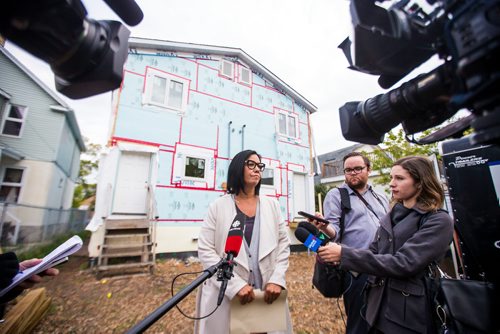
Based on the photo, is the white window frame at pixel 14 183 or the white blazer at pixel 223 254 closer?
the white blazer at pixel 223 254

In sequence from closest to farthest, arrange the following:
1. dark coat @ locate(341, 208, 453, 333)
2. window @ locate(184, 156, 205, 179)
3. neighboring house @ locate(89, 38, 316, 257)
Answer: dark coat @ locate(341, 208, 453, 333) → neighboring house @ locate(89, 38, 316, 257) → window @ locate(184, 156, 205, 179)

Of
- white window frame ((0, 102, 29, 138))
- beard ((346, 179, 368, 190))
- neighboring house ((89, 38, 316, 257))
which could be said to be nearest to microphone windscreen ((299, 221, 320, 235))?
beard ((346, 179, 368, 190))

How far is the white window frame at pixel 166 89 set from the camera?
285 inches

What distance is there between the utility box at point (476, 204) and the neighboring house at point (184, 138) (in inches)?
253

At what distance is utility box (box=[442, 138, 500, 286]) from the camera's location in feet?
8.73

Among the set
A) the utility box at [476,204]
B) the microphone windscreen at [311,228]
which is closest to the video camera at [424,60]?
the microphone windscreen at [311,228]

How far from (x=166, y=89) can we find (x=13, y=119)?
9150mm

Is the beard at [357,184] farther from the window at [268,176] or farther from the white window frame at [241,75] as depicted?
the white window frame at [241,75]

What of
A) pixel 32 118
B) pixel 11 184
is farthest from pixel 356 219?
pixel 32 118

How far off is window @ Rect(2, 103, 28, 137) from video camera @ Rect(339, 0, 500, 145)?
50.1 ft

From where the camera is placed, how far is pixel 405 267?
1391 mm

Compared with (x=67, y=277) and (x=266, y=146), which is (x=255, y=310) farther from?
(x=266, y=146)

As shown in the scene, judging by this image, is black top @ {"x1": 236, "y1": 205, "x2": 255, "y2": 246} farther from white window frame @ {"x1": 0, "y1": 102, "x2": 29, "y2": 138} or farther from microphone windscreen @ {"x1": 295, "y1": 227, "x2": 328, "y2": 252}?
white window frame @ {"x1": 0, "y1": 102, "x2": 29, "y2": 138}

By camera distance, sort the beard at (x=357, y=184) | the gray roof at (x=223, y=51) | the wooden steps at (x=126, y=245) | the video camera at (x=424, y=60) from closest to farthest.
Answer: the video camera at (x=424, y=60), the beard at (x=357, y=184), the wooden steps at (x=126, y=245), the gray roof at (x=223, y=51)
